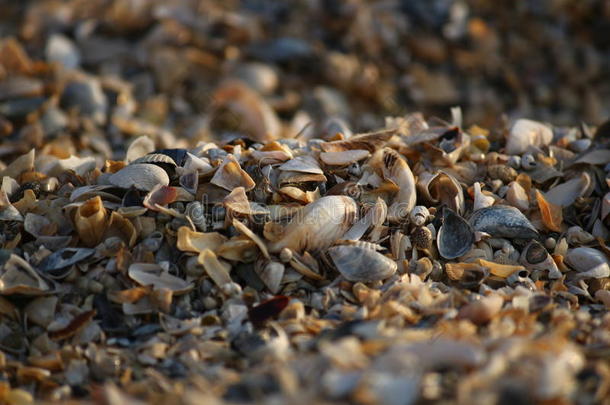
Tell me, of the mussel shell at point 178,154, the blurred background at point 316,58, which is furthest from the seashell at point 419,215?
the blurred background at point 316,58

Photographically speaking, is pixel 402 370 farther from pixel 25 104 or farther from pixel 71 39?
pixel 71 39

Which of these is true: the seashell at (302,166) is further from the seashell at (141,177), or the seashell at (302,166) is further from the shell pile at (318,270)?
the seashell at (141,177)

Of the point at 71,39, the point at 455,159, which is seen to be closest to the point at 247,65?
the point at 71,39

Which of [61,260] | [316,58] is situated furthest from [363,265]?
[316,58]

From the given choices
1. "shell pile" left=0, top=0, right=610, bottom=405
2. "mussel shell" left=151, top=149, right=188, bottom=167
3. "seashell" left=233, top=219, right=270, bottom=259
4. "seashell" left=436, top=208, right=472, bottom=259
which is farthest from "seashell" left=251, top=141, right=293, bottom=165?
"seashell" left=436, top=208, right=472, bottom=259

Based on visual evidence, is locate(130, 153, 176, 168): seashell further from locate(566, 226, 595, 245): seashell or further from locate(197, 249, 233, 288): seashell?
locate(566, 226, 595, 245): seashell
